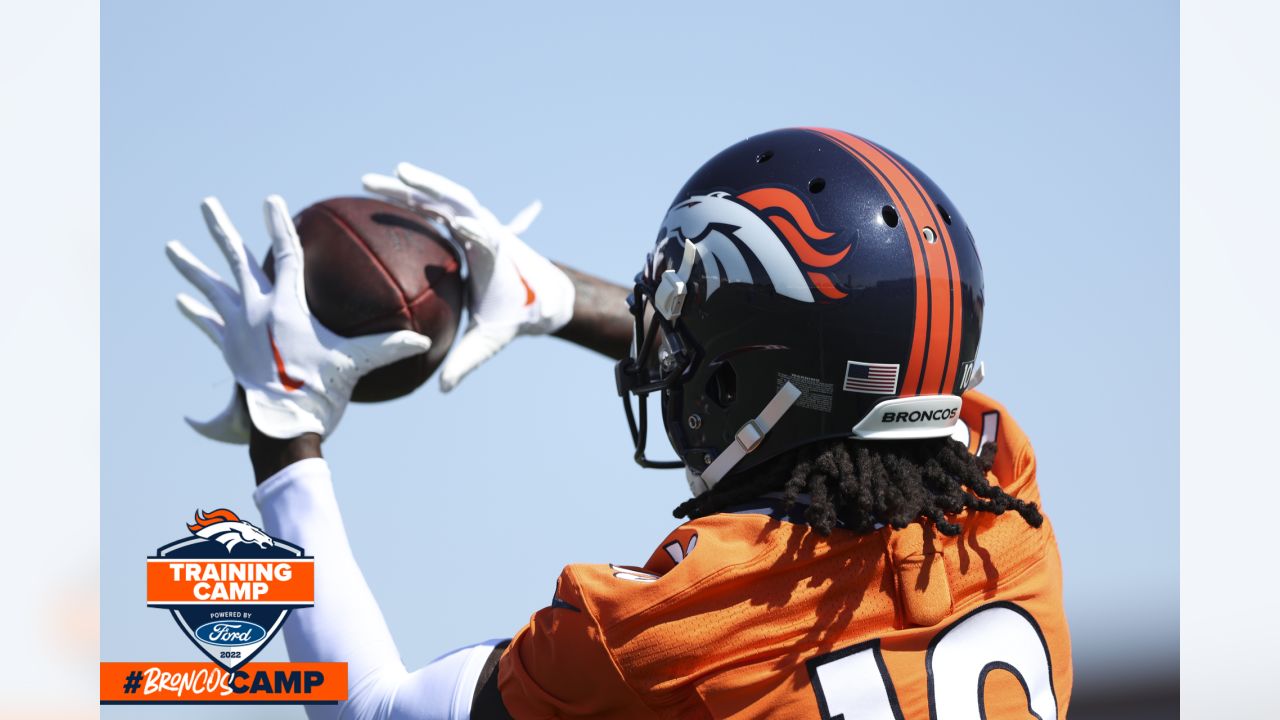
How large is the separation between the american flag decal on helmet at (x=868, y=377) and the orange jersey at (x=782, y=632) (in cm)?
28

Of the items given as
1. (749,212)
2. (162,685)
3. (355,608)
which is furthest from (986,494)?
(162,685)

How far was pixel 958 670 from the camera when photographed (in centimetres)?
216

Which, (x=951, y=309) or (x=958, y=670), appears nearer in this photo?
(x=958, y=670)

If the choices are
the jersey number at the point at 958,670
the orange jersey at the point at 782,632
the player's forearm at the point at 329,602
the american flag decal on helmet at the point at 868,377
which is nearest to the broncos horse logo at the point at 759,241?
the american flag decal on helmet at the point at 868,377

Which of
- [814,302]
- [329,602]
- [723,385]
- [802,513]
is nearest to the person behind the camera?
[802,513]

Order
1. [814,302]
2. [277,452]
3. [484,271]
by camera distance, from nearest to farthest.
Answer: [814,302] → [277,452] → [484,271]

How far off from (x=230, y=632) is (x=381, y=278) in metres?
1.20

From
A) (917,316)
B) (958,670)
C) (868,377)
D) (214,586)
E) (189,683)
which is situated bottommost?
(189,683)

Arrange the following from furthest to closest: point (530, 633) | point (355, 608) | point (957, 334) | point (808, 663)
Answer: point (355, 608) < point (957, 334) < point (530, 633) < point (808, 663)

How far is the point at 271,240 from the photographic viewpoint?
3824mm

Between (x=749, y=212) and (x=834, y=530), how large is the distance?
2.22ft

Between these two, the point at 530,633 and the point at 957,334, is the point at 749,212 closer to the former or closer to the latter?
the point at 957,334

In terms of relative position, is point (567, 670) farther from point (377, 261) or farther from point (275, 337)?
point (377, 261)

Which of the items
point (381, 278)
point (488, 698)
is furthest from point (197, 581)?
point (488, 698)
